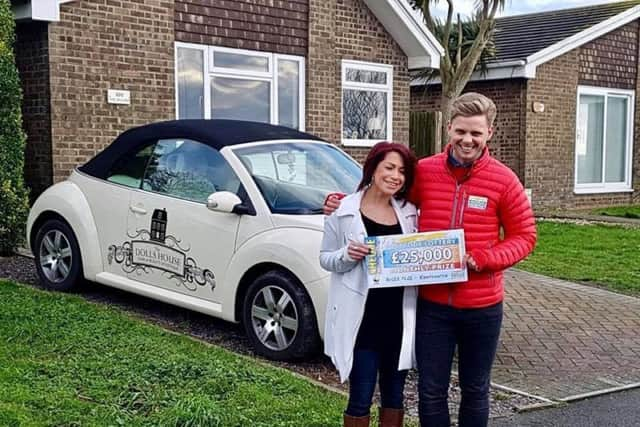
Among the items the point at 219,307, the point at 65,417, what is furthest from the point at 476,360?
the point at 219,307

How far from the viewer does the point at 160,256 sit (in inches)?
266

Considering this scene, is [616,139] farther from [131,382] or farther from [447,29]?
[131,382]

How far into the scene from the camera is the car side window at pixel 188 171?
21.7 ft

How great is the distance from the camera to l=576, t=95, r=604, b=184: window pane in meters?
19.4

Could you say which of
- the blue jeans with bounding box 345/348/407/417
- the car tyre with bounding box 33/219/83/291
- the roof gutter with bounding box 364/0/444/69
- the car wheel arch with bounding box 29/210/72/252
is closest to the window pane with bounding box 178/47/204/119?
the roof gutter with bounding box 364/0/444/69

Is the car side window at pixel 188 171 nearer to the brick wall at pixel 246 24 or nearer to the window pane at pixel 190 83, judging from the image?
the window pane at pixel 190 83

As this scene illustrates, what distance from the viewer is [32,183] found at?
11125 mm

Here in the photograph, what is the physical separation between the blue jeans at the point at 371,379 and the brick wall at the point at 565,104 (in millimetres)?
14353

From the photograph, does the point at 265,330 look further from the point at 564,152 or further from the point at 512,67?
the point at 564,152

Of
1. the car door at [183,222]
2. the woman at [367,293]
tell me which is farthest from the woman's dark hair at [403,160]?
the car door at [183,222]

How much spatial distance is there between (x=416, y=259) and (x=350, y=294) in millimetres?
372

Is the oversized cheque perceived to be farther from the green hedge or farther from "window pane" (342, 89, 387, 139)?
"window pane" (342, 89, 387, 139)

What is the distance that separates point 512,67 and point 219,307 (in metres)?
12.7

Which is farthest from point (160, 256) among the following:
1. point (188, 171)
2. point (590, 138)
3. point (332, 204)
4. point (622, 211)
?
point (590, 138)
